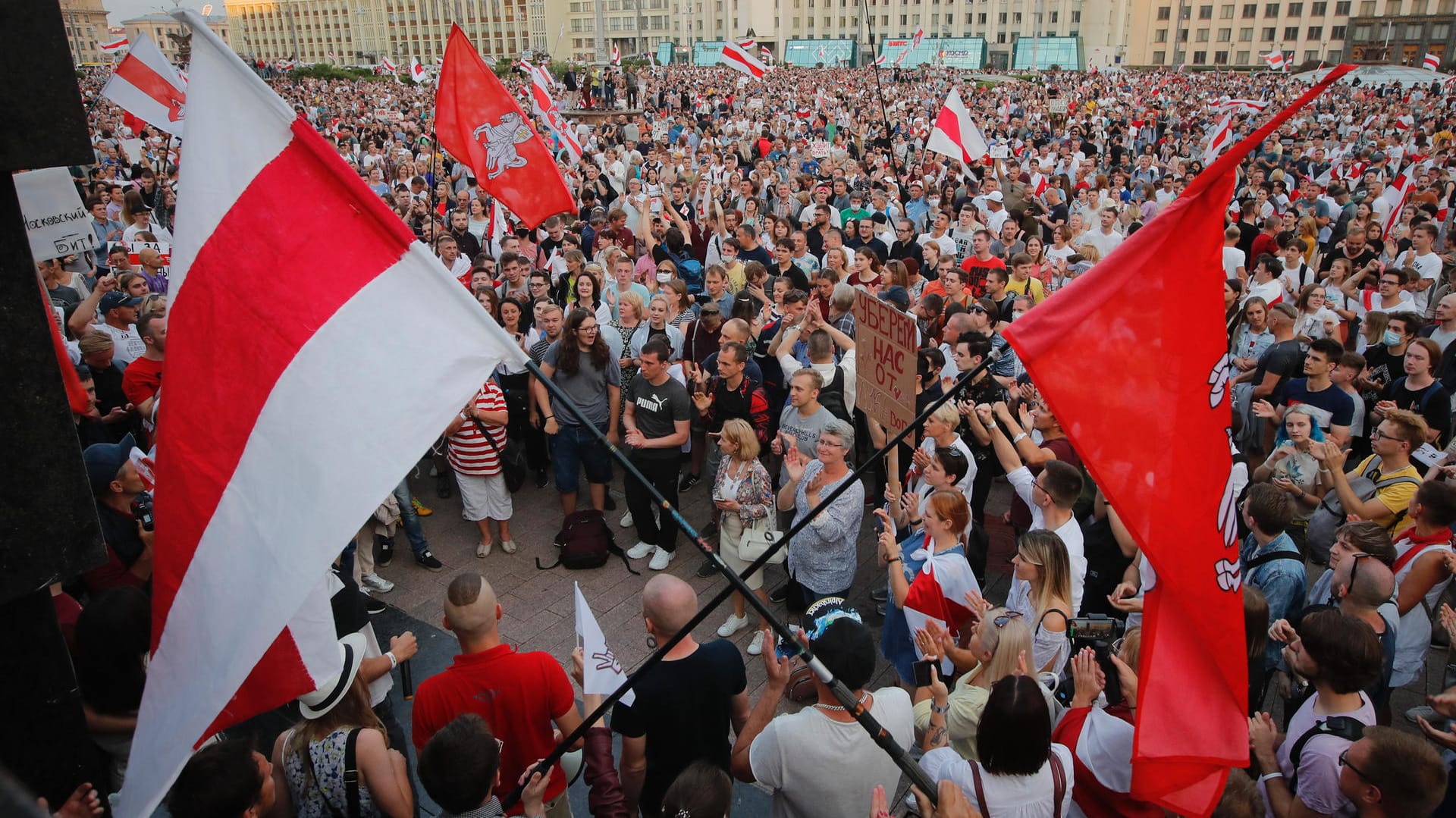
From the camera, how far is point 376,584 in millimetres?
6508

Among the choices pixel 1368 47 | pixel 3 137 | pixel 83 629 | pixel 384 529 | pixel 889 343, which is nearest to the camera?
pixel 3 137

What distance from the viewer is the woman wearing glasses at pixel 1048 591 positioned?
3900 mm

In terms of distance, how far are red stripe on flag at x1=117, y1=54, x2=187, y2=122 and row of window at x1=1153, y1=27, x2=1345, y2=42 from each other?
345 feet

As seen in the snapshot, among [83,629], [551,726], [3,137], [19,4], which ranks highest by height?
[19,4]

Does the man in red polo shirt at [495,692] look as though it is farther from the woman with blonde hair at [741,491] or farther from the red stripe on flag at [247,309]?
the woman with blonde hair at [741,491]

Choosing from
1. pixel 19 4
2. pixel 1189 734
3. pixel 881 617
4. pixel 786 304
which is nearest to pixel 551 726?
pixel 1189 734

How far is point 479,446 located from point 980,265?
557 cm

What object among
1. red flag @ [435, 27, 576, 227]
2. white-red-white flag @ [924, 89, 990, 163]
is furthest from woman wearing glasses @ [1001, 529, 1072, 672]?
white-red-white flag @ [924, 89, 990, 163]

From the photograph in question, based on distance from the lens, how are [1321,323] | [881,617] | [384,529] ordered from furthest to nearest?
[1321,323] < [384,529] < [881,617]

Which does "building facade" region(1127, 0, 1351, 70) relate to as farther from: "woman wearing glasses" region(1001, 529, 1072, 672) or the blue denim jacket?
"woman wearing glasses" region(1001, 529, 1072, 672)

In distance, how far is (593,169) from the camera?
54.9 ft

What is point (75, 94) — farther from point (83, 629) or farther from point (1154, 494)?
point (1154, 494)

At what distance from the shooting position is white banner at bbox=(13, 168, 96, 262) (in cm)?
544

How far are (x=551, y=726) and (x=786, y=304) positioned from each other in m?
4.62
